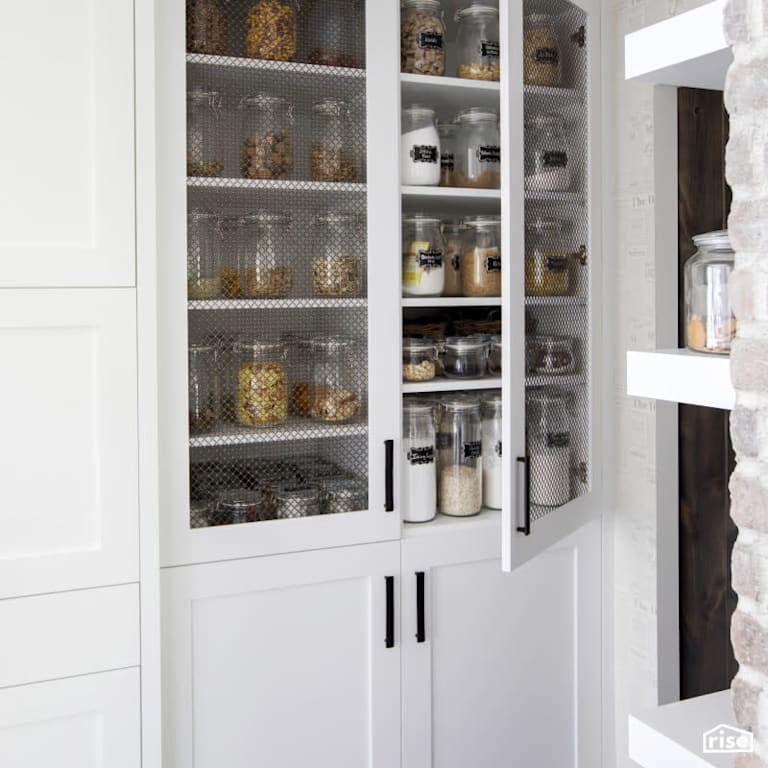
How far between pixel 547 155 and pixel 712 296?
35.3 inches

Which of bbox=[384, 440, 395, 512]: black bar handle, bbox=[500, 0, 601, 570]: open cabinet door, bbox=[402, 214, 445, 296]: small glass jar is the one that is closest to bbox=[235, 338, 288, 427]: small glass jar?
bbox=[384, 440, 395, 512]: black bar handle

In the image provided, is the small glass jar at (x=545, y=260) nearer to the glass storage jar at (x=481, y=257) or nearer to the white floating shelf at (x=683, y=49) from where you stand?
the glass storage jar at (x=481, y=257)

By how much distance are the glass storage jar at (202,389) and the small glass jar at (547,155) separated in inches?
29.6

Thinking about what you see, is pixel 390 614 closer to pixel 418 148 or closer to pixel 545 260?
pixel 545 260

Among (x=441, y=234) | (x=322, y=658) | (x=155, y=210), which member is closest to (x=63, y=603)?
(x=322, y=658)

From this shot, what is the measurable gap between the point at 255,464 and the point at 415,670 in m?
0.62

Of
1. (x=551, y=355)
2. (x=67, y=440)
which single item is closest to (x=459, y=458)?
(x=551, y=355)

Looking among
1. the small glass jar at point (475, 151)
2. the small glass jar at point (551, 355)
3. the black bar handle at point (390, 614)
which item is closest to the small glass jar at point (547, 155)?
the small glass jar at point (475, 151)

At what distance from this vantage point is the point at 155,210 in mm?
1751

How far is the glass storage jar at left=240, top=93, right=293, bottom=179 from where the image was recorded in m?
1.90

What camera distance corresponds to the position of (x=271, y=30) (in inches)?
75.8

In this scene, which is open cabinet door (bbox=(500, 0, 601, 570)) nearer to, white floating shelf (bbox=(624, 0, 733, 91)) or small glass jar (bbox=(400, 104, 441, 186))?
small glass jar (bbox=(400, 104, 441, 186))

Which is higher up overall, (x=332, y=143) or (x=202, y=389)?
(x=332, y=143)

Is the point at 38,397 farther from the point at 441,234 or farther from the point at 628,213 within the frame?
the point at 628,213
